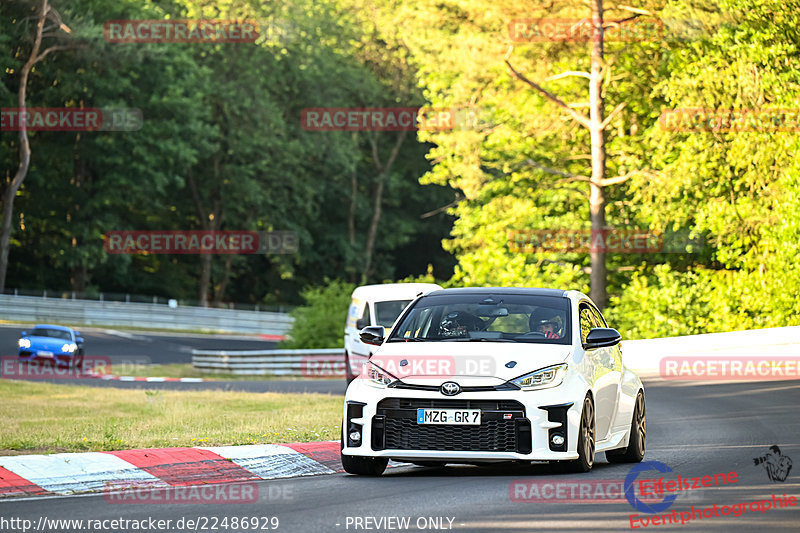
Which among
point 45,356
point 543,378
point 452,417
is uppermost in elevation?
point 543,378

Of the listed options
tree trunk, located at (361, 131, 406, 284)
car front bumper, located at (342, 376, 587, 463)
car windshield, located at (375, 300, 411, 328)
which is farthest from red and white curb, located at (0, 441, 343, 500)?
tree trunk, located at (361, 131, 406, 284)

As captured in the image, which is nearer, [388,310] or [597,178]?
[388,310]

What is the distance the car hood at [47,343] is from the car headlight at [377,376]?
29.1 m

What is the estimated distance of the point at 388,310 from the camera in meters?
25.6

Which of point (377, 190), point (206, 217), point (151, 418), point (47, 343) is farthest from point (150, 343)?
point (151, 418)

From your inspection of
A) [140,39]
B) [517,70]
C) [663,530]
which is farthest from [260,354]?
[663,530]

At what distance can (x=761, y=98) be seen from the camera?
117ft

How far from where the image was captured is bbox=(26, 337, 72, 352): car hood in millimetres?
38844

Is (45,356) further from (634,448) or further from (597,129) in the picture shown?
(634,448)

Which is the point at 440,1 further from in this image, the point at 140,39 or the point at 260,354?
the point at 140,39

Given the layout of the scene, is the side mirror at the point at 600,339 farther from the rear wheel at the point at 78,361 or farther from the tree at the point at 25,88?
the tree at the point at 25,88

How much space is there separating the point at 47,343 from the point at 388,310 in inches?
658

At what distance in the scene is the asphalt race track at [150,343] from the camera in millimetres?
49562

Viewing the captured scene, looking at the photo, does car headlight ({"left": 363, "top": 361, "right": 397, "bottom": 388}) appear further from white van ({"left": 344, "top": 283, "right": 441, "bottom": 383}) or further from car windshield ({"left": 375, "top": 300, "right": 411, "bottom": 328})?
car windshield ({"left": 375, "top": 300, "right": 411, "bottom": 328})
